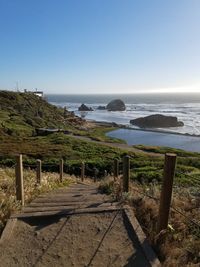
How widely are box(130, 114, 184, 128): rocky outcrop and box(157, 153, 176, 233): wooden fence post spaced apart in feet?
225

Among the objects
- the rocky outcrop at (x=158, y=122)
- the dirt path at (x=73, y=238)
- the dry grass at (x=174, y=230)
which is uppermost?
the dry grass at (x=174, y=230)

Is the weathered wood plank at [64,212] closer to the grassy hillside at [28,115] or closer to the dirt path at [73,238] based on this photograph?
the dirt path at [73,238]

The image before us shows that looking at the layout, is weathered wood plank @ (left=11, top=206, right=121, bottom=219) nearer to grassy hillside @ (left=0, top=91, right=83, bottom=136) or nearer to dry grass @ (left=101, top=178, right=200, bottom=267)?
dry grass @ (left=101, top=178, right=200, bottom=267)

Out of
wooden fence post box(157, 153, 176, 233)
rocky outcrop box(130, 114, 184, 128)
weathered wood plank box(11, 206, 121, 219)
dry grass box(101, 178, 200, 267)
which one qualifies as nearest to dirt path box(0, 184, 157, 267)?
weathered wood plank box(11, 206, 121, 219)

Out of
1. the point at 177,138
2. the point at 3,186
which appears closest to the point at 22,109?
the point at 177,138

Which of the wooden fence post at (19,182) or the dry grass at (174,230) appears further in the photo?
the wooden fence post at (19,182)

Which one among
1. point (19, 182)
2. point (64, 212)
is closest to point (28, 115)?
point (19, 182)

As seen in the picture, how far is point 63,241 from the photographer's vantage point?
4.56 metres

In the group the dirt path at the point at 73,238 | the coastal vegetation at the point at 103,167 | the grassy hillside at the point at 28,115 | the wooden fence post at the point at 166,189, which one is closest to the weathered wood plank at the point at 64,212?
the dirt path at the point at 73,238

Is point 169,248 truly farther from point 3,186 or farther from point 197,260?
point 3,186

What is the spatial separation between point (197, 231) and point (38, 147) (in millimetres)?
29953

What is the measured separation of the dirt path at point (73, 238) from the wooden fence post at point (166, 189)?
1.59 feet

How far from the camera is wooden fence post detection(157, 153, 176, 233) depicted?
179 inches

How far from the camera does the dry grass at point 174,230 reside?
405 cm
